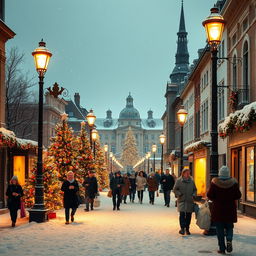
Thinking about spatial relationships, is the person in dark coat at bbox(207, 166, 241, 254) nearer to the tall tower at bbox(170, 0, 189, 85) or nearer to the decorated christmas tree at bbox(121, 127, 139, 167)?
the tall tower at bbox(170, 0, 189, 85)

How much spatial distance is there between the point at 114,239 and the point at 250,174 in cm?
827

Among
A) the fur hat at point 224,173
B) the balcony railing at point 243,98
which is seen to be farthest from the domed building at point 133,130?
the fur hat at point 224,173

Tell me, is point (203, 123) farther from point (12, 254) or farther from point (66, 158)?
point (12, 254)

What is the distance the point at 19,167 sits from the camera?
25156 millimetres

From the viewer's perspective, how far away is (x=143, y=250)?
10805 mm

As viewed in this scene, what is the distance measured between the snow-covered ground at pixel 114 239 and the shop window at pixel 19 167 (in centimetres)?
727

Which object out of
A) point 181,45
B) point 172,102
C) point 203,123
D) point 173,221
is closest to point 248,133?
point 173,221

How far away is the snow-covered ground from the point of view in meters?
10.6

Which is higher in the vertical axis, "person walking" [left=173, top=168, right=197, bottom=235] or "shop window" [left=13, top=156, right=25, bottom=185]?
"shop window" [left=13, top=156, right=25, bottom=185]

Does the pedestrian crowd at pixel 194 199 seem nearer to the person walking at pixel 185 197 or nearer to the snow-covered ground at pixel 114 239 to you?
the person walking at pixel 185 197

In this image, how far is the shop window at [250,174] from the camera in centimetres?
1866

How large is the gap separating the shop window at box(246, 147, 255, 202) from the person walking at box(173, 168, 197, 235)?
213 inches

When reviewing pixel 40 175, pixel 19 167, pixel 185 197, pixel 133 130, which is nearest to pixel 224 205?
pixel 185 197

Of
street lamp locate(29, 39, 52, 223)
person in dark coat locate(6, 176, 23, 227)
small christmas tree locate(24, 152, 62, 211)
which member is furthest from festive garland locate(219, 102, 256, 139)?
person in dark coat locate(6, 176, 23, 227)
